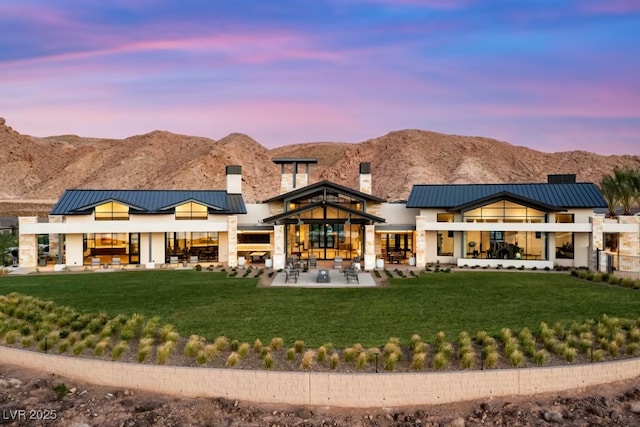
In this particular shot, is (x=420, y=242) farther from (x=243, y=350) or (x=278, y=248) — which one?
(x=243, y=350)

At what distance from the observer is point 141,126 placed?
131 metres

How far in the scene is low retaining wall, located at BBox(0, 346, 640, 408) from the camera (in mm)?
10961

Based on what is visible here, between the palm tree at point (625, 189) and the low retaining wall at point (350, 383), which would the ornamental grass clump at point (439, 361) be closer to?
the low retaining wall at point (350, 383)

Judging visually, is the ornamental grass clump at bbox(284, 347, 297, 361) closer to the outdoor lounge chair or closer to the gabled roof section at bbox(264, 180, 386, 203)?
the gabled roof section at bbox(264, 180, 386, 203)

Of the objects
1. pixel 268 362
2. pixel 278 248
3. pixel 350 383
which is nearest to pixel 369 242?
pixel 278 248

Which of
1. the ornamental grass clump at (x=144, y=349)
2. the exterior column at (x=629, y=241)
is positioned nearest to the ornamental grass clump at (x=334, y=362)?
the ornamental grass clump at (x=144, y=349)

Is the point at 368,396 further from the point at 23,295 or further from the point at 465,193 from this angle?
the point at 465,193

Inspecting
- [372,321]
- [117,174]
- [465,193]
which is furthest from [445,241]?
[117,174]

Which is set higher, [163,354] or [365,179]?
[365,179]

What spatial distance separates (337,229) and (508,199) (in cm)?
1067

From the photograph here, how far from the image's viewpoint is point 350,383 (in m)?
11.0

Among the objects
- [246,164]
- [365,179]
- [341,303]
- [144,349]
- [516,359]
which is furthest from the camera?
[246,164]

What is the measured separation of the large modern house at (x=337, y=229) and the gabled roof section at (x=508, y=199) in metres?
0.06

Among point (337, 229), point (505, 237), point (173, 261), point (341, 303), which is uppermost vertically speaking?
point (337, 229)
